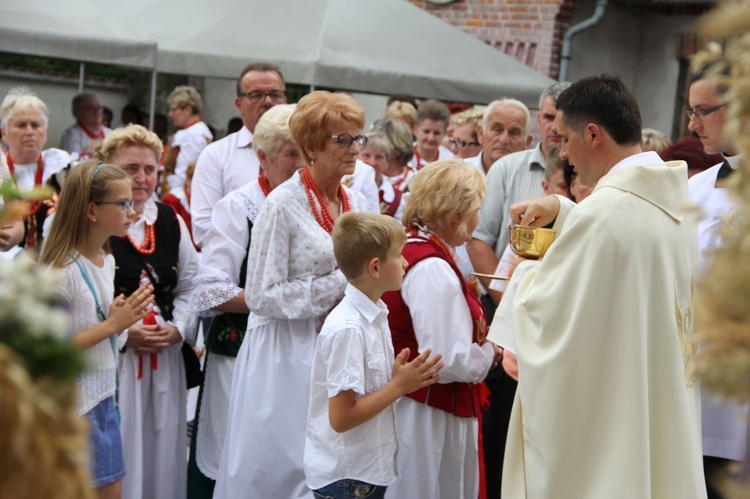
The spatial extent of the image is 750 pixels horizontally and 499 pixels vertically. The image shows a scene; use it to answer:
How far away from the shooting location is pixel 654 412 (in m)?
3.22

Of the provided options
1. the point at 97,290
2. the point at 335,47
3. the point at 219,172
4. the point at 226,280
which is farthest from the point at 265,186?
the point at 335,47

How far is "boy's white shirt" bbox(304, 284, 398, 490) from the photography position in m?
3.38

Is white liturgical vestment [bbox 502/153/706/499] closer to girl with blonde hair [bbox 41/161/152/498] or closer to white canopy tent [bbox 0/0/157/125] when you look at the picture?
girl with blonde hair [bbox 41/161/152/498]

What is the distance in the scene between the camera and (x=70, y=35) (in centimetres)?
881

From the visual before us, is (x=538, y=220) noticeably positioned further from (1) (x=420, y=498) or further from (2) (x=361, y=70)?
(2) (x=361, y=70)

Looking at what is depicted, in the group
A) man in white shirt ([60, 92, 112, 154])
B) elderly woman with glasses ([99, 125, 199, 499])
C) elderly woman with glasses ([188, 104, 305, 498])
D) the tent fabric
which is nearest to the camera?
elderly woman with glasses ([99, 125, 199, 499])

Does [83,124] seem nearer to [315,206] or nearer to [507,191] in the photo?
[507,191]

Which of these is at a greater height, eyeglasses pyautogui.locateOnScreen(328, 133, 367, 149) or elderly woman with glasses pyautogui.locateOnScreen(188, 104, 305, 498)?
eyeglasses pyautogui.locateOnScreen(328, 133, 367, 149)

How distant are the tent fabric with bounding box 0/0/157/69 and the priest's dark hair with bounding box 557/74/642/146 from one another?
250 inches

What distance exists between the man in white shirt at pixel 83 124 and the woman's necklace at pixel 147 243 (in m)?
6.25

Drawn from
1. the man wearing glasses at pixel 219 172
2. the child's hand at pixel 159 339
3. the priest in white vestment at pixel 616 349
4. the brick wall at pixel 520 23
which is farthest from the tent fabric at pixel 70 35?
the priest in white vestment at pixel 616 349

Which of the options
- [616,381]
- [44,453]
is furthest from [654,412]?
[44,453]

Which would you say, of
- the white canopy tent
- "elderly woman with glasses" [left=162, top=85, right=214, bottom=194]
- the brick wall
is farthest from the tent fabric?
the brick wall

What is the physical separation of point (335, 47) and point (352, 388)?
6.66 metres
